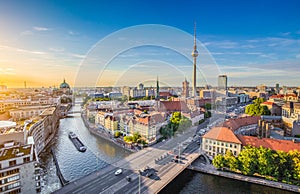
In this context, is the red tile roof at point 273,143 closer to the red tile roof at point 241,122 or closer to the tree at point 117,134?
the red tile roof at point 241,122

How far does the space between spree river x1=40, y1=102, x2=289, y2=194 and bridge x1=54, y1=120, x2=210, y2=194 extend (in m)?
0.53

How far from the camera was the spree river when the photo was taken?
22.0 feet

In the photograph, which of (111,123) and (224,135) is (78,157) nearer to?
(111,123)

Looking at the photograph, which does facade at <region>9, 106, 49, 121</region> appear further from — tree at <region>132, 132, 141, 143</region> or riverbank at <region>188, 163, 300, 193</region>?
riverbank at <region>188, 163, 300, 193</region>

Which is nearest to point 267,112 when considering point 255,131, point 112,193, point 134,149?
point 255,131

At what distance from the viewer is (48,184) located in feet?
23.4

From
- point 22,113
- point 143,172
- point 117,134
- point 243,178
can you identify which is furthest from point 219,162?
point 22,113

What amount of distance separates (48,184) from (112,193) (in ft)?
10.4

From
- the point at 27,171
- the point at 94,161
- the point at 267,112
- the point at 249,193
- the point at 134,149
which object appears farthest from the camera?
the point at 267,112

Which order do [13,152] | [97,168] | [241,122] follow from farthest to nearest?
[241,122], [97,168], [13,152]

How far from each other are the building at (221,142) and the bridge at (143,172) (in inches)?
27.2

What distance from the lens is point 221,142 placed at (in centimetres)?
867

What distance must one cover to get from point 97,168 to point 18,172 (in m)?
3.52

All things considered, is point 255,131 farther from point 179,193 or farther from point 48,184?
point 48,184
